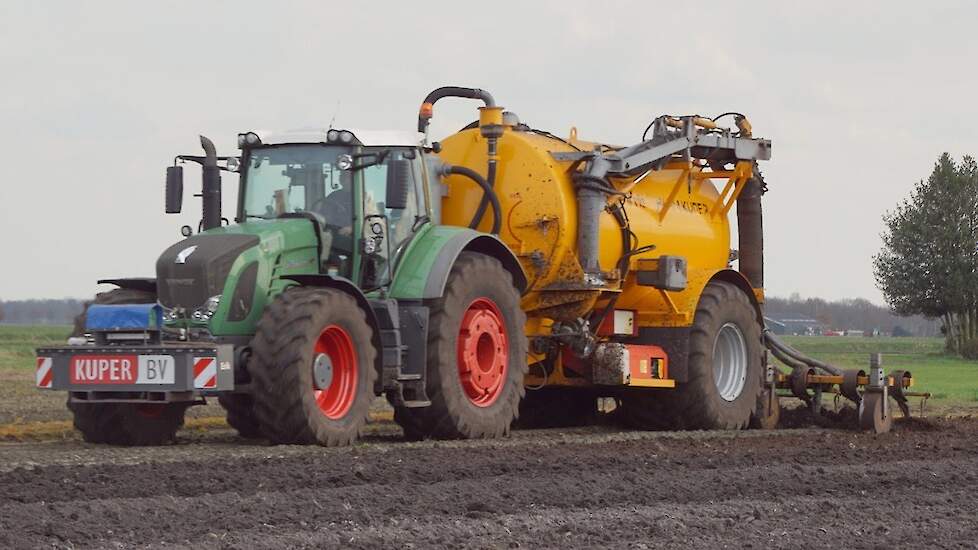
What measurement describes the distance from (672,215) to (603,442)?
170 inches

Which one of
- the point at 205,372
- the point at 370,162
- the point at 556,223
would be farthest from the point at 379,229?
the point at 556,223

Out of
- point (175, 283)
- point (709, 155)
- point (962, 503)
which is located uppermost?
point (709, 155)

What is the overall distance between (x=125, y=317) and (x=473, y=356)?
11.2 feet

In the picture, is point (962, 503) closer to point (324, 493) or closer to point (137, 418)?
point (324, 493)

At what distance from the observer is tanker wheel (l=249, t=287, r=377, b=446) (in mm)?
12789

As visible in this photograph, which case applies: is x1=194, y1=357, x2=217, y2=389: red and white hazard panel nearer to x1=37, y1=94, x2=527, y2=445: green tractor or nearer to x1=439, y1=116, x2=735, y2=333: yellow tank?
x1=37, y1=94, x2=527, y2=445: green tractor

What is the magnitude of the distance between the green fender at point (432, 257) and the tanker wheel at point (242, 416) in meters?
1.80

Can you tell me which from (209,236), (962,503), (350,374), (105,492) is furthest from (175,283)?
(962,503)

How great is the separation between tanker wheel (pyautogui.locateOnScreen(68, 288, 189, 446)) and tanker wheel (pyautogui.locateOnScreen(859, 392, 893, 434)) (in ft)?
24.9

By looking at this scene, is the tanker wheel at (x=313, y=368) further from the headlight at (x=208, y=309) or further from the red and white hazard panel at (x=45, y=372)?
the red and white hazard panel at (x=45, y=372)

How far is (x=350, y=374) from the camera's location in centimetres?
1377

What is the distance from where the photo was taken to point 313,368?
13.2 metres

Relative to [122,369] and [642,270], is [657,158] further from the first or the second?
[122,369]

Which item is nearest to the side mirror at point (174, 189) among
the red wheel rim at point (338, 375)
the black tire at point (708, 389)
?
the red wheel rim at point (338, 375)
